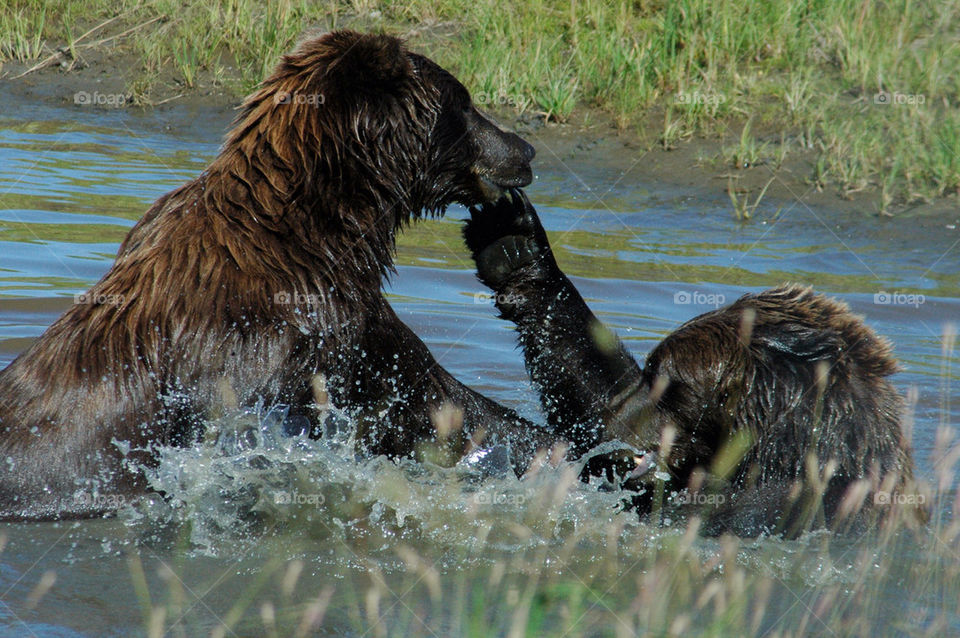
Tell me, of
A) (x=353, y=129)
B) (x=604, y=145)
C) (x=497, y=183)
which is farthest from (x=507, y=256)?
(x=604, y=145)

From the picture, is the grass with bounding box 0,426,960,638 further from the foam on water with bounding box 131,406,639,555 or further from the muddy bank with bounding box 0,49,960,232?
the muddy bank with bounding box 0,49,960,232

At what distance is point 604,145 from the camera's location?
10.6 m

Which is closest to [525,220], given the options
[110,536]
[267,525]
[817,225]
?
[267,525]

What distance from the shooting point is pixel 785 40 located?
10.8 meters

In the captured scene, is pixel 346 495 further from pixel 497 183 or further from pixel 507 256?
pixel 497 183

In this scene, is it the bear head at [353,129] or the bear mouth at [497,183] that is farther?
the bear mouth at [497,183]

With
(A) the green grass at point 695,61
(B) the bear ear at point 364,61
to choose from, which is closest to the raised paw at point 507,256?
Answer: (B) the bear ear at point 364,61

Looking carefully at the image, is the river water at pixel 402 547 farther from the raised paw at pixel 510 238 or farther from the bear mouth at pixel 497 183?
the raised paw at pixel 510 238

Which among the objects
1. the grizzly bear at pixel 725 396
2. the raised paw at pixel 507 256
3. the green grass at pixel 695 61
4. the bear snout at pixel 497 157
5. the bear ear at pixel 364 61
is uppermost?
the green grass at pixel 695 61

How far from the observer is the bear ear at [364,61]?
445 cm

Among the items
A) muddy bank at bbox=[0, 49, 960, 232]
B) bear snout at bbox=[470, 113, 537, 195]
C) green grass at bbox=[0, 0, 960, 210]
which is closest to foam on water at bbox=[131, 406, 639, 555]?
bear snout at bbox=[470, 113, 537, 195]

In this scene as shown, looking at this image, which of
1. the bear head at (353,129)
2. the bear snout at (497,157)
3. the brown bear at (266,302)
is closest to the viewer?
the brown bear at (266,302)

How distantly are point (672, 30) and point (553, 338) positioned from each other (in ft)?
20.2

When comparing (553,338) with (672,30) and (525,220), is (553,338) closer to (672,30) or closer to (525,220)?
(525,220)
